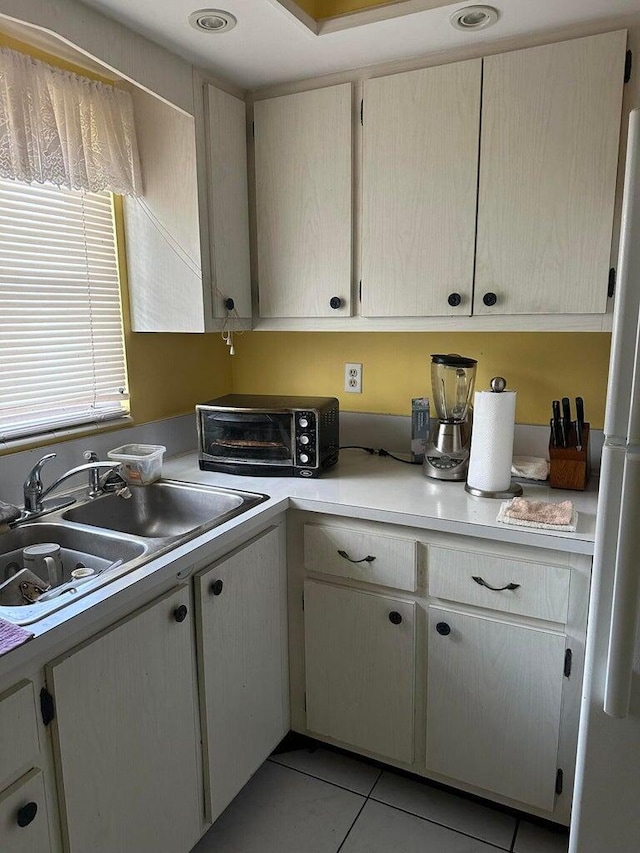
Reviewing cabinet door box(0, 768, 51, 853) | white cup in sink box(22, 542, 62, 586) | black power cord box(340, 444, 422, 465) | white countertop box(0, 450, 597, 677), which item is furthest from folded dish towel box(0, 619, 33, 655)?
black power cord box(340, 444, 422, 465)

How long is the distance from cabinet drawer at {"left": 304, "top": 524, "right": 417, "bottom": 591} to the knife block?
0.51 metres

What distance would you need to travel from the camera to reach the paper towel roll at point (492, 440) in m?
1.69

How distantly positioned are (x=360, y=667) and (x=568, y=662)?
0.58 meters

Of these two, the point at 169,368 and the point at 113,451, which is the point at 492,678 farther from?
the point at 169,368

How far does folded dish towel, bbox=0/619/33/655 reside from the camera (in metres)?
0.98

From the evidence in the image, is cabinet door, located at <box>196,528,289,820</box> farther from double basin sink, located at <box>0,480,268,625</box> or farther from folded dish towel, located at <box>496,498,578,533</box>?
folded dish towel, located at <box>496,498,578,533</box>

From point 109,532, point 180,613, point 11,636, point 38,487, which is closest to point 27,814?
point 11,636

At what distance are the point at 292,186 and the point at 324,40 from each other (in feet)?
1.39

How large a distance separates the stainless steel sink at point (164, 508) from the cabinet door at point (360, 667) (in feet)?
1.18

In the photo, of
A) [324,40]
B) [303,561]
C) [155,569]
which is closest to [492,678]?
[303,561]

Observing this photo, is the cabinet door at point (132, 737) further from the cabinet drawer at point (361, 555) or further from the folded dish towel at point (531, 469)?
the folded dish towel at point (531, 469)

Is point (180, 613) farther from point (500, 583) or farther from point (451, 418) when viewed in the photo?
point (451, 418)

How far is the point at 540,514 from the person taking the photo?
1.53 metres

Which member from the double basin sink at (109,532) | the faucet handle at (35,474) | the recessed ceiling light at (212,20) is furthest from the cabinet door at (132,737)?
the recessed ceiling light at (212,20)
